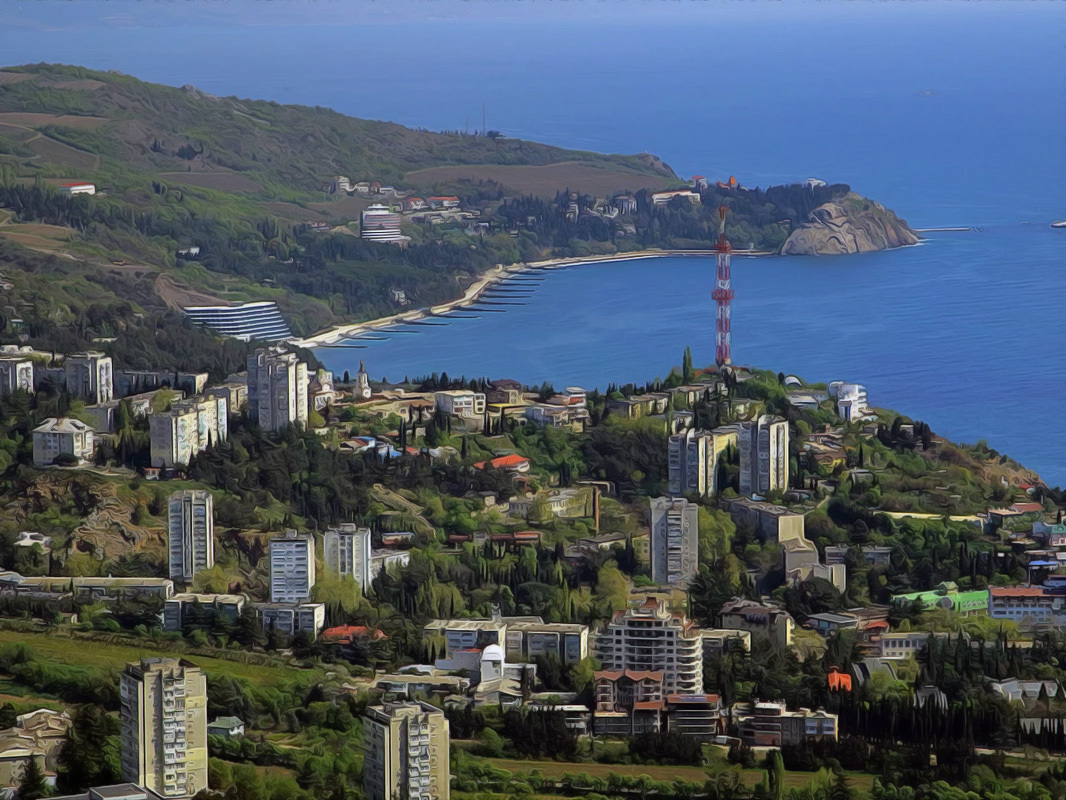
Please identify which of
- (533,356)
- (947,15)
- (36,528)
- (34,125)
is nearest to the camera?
(36,528)

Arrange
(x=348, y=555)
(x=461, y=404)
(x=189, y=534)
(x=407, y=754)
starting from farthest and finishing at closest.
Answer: (x=461, y=404) < (x=189, y=534) < (x=348, y=555) < (x=407, y=754)

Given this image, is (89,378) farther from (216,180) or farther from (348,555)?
(216,180)

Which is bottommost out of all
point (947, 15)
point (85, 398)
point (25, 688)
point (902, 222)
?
point (25, 688)

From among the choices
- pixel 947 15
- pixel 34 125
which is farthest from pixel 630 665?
pixel 947 15


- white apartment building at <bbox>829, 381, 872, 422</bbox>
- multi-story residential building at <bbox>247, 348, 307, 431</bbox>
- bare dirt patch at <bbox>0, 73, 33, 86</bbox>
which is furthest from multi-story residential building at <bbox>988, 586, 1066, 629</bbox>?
bare dirt patch at <bbox>0, 73, 33, 86</bbox>

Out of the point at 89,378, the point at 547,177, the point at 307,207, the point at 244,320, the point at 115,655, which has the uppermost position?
the point at 547,177

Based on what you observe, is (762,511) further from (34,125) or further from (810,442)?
(34,125)

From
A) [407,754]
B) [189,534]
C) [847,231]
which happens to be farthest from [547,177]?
[407,754]
